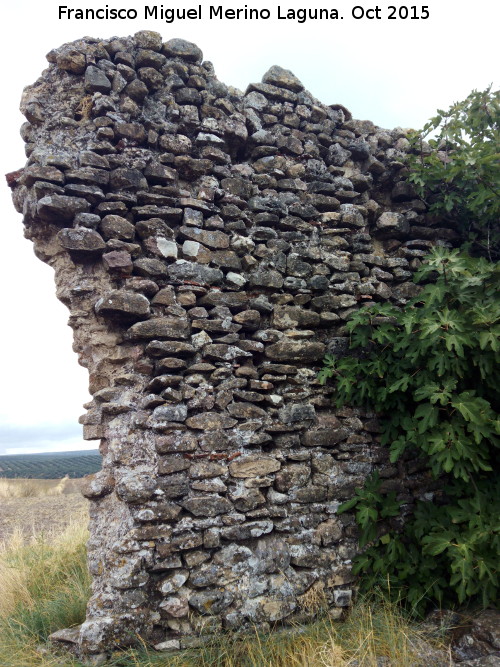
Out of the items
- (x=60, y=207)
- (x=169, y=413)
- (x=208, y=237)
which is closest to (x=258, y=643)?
(x=169, y=413)

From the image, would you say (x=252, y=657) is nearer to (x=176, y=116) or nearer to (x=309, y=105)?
(x=176, y=116)

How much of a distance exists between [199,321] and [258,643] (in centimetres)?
193

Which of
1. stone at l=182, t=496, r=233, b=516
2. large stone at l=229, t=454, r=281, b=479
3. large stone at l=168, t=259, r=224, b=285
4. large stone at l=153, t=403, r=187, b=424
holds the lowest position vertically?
stone at l=182, t=496, r=233, b=516

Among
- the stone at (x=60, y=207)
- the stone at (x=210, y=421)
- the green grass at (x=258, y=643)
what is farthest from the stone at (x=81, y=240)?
the green grass at (x=258, y=643)

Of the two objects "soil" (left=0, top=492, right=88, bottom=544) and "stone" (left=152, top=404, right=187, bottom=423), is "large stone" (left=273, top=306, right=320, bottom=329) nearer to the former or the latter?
"stone" (left=152, top=404, right=187, bottom=423)

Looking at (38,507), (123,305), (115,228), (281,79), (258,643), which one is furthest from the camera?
(38,507)

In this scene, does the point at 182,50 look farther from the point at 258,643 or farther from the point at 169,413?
the point at 258,643

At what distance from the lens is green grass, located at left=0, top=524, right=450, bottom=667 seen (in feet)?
8.04

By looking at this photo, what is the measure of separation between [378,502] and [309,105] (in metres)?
3.17

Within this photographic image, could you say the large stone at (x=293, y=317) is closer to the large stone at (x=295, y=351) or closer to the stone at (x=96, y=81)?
the large stone at (x=295, y=351)

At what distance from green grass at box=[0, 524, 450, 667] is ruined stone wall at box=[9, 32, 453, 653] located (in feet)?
0.38

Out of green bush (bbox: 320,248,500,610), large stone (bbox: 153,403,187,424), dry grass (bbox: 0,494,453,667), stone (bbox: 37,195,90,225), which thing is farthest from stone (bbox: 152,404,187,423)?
stone (bbox: 37,195,90,225)

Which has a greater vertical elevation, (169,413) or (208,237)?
(208,237)

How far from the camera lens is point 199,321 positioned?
3100 millimetres
